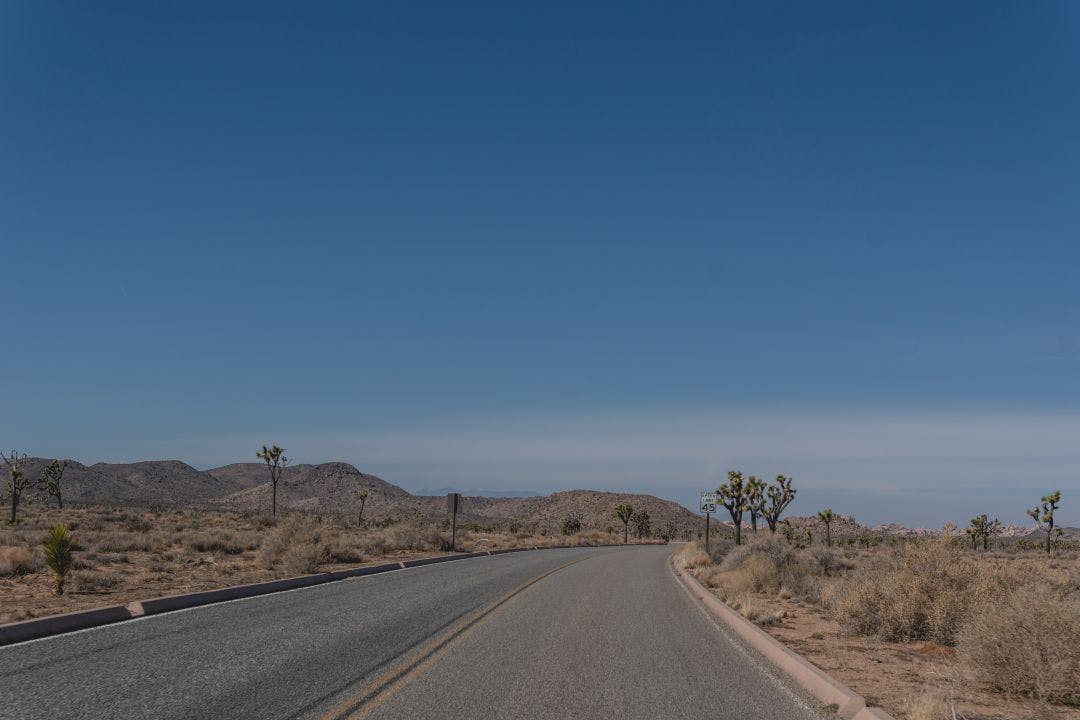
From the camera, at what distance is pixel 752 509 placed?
178 ft

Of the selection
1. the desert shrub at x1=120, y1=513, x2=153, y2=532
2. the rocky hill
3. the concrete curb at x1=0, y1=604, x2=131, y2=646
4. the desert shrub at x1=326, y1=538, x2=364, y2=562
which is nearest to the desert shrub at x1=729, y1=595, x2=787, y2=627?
the concrete curb at x1=0, y1=604, x2=131, y2=646

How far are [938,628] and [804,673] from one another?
15.0 feet

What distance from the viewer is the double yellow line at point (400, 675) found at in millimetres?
7053

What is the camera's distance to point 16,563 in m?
20.2

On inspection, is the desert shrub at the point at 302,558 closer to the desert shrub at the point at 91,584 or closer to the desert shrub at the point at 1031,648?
the desert shrub at the point at 91,584

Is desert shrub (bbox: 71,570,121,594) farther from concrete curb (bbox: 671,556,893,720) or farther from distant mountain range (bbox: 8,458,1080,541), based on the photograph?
distant mountain range (bbox: 8,458,1080,541)

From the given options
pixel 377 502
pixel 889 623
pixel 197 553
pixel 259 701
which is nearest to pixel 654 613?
pixel 889 623

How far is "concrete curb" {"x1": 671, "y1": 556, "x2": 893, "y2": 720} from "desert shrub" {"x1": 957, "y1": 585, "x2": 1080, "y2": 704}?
176cm

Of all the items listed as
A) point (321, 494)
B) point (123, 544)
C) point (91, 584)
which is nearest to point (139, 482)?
point (321, 494)

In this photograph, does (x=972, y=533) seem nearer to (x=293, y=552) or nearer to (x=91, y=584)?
(x=293, y=552)

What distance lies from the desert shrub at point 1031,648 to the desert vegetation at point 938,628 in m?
0.01

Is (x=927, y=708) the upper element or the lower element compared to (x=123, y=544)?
upper

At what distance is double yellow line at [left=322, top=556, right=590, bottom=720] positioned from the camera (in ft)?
23.1

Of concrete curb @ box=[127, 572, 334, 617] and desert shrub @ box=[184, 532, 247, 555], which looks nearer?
concrete curb @ box=[127, 572, 334, 617]
